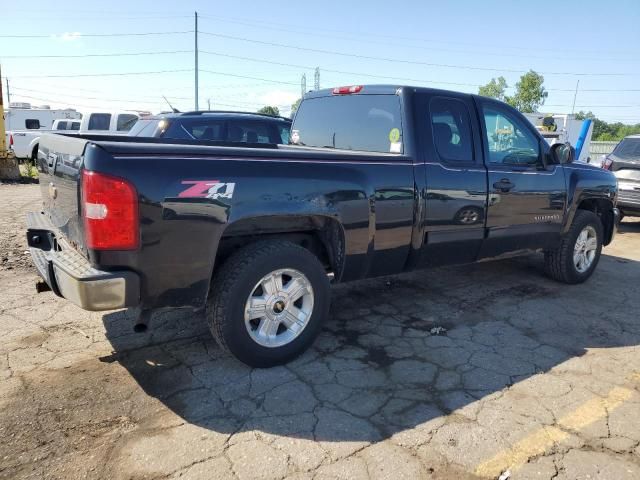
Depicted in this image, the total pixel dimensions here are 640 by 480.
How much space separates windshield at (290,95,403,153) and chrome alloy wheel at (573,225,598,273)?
2.80m

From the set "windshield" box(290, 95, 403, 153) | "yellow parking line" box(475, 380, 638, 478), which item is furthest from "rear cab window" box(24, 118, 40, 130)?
"yellow parking line" box(475, 380, 638, 478)

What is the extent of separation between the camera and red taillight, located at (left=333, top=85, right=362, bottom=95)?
4.55 m

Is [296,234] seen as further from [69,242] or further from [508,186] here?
[508,186]

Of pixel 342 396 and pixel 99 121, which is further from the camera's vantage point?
pixel 99 121

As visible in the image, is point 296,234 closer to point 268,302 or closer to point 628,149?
point 268,302

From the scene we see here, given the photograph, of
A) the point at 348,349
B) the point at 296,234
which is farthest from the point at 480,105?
the point at 348,349

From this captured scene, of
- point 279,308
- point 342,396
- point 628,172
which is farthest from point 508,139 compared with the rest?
point 628,172

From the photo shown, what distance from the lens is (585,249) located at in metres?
5.77

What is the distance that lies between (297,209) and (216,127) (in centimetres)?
507

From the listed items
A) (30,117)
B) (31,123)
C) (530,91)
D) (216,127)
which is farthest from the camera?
(530,91)

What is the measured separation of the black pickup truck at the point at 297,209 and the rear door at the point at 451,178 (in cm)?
1

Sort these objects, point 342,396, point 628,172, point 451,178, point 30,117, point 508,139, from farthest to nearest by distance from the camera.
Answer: point 30,117 < point 628,172 < point 508,139 < point 451,178 < point 342,396

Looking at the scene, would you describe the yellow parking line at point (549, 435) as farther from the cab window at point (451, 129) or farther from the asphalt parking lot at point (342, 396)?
the cab window at point (451, 129)

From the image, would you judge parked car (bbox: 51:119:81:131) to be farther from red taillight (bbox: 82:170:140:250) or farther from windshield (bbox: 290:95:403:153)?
red taillight (bbox: 82:170:140:250)
